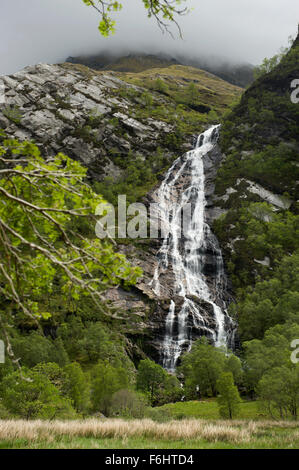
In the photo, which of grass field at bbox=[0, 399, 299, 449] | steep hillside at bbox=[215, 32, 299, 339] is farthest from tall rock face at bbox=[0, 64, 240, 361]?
grass field at bbox=[0, 399, 299, 449]

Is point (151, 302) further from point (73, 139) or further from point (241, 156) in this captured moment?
point (73, 139)

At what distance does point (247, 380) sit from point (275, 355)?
17.2 feet

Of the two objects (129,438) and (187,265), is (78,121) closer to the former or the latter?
(187,265)

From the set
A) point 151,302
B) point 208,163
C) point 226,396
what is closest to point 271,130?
point 208,163

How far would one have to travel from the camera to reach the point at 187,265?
59.1m

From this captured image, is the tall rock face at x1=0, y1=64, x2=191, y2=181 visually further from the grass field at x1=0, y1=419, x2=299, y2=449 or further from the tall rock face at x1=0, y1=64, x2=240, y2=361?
the grass field at x1=0, y1=419, x2=299, y2=449

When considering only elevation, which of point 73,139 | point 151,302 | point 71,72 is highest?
point 71,72

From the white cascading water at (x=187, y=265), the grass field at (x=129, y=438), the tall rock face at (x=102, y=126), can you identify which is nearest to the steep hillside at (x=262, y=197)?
the white cascading water at (x=187, y=265)

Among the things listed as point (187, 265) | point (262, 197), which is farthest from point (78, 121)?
point (187, 265)

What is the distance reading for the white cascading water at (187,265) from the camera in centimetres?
4853

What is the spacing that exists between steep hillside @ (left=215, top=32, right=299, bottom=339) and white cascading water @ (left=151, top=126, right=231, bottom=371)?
133 inches

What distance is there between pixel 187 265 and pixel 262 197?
27.6 metres
